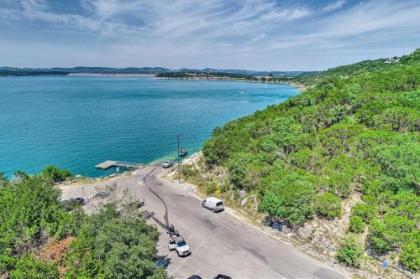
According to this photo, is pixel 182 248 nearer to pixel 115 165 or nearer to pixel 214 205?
pixel 214 205

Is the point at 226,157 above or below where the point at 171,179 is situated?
above

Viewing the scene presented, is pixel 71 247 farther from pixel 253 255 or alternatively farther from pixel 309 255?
pixel 309 255

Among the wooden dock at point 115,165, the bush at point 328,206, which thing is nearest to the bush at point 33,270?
the bush at point 328,206

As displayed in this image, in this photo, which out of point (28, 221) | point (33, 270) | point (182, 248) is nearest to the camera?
point (33, 270)

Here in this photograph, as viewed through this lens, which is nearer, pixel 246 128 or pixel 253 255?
pixel 253 255

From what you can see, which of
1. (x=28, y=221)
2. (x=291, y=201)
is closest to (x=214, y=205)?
(x=291, y=201)

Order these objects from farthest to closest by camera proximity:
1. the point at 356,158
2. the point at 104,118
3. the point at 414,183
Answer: the point at 104,118 → the point at 356,158 → the point at 414,183

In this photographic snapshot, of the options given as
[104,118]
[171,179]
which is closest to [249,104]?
[104,118]

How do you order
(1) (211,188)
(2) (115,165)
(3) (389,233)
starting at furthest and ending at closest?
(2) (115,165)
(1) (211,188)
(3) (389,233)
